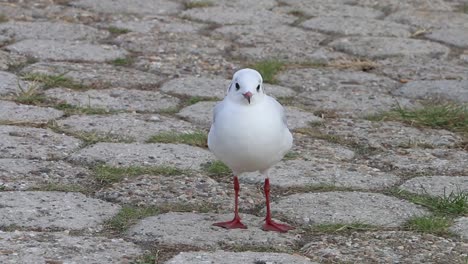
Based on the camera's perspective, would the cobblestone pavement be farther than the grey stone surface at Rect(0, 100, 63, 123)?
No

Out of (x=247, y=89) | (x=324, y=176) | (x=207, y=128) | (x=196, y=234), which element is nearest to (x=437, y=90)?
(x=207, y=128)

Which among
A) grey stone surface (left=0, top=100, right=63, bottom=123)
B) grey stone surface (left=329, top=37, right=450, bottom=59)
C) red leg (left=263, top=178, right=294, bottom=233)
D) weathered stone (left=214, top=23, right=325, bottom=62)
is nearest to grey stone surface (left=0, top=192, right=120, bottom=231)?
red leg (left=263, top=178, right=294, bottom=233)

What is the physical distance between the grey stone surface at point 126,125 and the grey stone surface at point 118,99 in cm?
13

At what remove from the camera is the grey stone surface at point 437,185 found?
3523 mm

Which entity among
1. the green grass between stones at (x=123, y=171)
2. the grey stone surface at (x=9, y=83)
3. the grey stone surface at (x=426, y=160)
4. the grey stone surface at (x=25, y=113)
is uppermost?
the grey stone surface at (x=9, y=83)

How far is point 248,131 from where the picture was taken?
3078mm

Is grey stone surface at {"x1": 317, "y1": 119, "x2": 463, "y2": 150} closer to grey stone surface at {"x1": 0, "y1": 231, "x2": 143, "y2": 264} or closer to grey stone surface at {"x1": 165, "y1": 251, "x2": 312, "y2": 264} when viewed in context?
grey stone surface at {"x1": 165, "y1": 251, "x2": 312, "y2": 264}

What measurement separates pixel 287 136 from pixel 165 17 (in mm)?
3059

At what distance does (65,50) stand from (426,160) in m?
2.15

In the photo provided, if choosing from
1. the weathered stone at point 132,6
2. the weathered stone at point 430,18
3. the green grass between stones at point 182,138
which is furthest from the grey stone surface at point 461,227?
the weathered stone at point 132,6

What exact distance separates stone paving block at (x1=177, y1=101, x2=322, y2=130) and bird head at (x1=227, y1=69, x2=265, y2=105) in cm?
109

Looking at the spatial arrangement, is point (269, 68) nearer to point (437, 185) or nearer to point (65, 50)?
point (65, 50)

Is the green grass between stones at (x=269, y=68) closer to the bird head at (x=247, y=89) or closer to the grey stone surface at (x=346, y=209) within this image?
the grey stone surface at (x=346, y=209)

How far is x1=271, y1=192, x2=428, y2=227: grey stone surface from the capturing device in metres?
3.24
